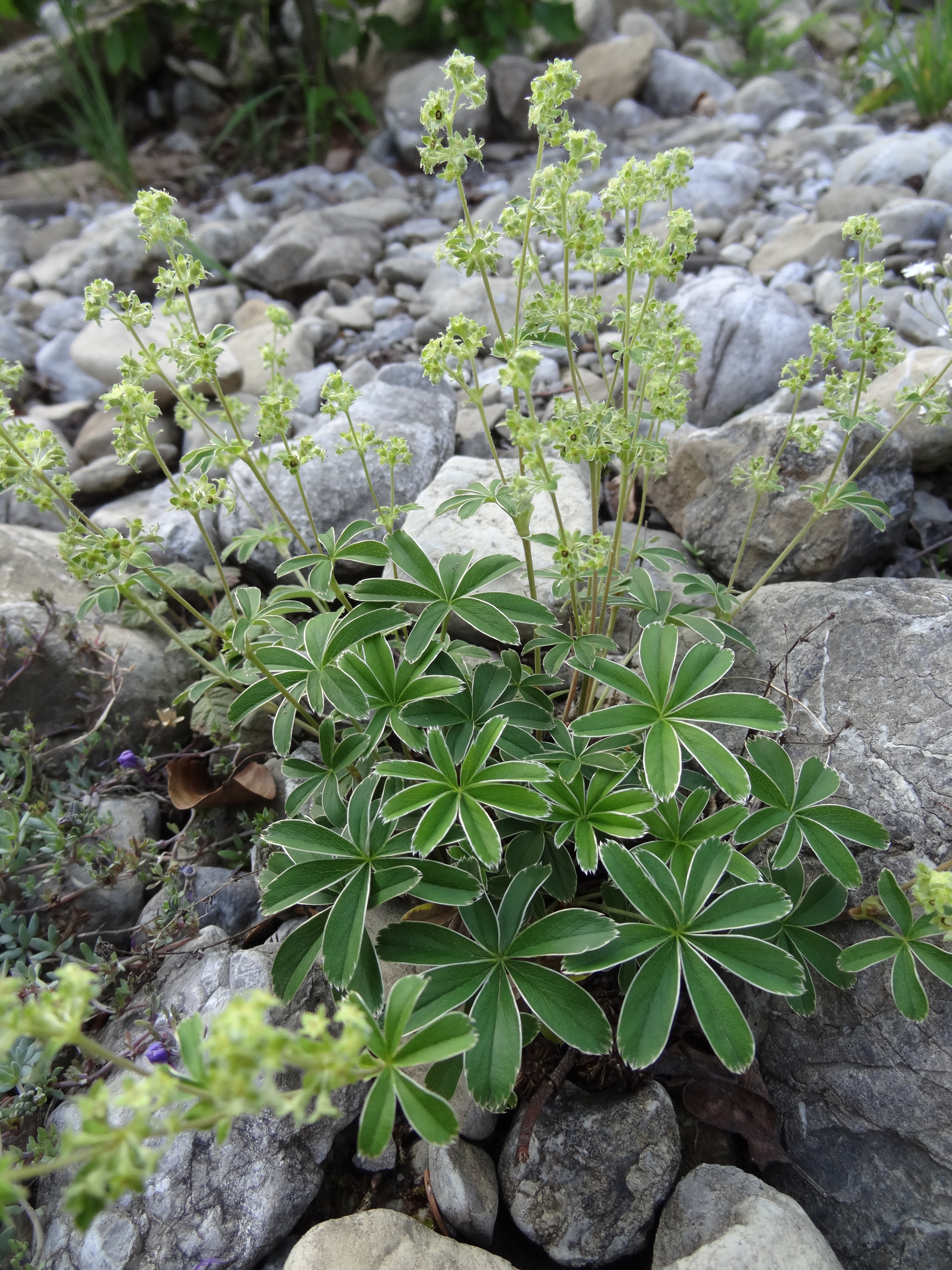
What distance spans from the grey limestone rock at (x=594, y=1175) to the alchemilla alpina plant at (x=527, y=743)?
282 mm

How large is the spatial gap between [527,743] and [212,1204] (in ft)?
4.04

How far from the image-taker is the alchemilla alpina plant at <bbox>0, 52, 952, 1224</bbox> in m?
1.71

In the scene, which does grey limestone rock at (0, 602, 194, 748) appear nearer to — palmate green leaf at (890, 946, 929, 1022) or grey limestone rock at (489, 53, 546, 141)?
palmate green leaf at (890, 946, 929, 1022)

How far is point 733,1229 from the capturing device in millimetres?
1701

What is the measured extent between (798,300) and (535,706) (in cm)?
349

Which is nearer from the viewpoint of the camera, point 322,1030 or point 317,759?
point 322,1030

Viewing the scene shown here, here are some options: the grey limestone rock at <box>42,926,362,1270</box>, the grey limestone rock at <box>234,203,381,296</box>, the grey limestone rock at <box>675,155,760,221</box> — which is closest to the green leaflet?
the grey limestone rock at <box>42,926,362,1270</box>

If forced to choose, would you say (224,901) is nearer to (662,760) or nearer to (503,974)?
(503,974)

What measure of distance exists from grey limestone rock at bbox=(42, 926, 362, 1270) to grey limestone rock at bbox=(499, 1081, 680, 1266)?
0.44 meters

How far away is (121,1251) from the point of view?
1.85 m

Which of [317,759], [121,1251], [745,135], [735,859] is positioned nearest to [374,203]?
[745,135]

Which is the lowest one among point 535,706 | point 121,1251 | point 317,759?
point 121,1251

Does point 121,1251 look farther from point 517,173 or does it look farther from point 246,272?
point 517,173

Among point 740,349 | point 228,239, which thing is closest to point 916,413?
point 740,349
